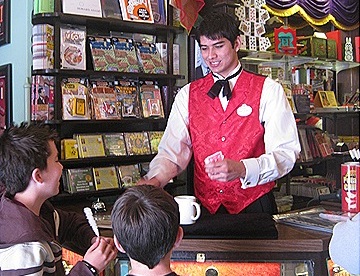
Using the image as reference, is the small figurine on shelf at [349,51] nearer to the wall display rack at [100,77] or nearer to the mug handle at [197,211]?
the wall display rack at [100,77]

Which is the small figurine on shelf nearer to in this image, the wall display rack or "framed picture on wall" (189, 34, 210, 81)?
"framed picture on wall" (189, 34, 210, 81)

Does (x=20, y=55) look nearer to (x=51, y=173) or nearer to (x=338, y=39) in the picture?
(x=51, y=173)

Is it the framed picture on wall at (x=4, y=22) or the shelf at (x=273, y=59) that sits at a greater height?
the framed picture on wall at (x=4, y=22)

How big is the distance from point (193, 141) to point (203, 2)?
1.62 metres

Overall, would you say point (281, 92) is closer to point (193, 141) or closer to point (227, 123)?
point (227, 123)

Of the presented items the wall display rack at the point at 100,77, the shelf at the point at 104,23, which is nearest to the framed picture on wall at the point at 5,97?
the wall display rack at the point at 100,77

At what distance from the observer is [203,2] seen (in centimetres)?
375

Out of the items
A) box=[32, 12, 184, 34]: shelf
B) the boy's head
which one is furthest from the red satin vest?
box=[32, 12, 184, 34]: shelf

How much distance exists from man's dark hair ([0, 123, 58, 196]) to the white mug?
0.46 m

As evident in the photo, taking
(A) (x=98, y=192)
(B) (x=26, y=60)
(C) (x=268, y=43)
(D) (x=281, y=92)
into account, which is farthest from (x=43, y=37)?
(C) (x=268, y=43)

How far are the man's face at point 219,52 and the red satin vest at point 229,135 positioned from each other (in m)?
A: 0.11

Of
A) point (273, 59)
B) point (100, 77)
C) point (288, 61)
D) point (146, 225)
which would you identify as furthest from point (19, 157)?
point (288, 61)

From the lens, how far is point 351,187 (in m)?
2.16

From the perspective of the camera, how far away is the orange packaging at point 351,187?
214cm
